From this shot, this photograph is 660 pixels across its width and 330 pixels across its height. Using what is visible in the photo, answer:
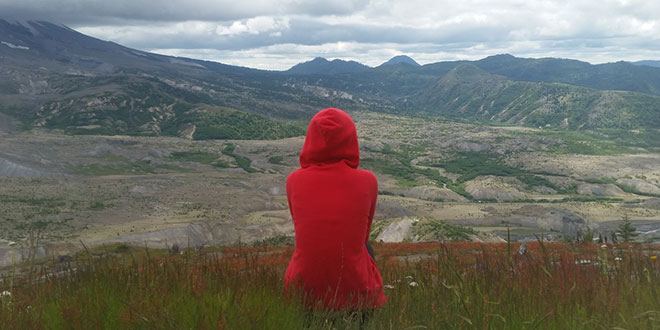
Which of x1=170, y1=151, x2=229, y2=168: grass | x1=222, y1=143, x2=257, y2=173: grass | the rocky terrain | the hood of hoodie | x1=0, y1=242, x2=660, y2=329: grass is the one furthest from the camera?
x1=170, y1=151, x2=229, y2=168: grass

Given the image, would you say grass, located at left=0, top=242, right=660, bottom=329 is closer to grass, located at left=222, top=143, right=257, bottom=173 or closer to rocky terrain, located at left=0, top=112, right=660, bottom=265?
rocky terrain, located at left=0, top=112, right=660, bottom=265

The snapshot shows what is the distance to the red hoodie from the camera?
12.9ft

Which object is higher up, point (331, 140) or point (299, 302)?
point (331, 140)

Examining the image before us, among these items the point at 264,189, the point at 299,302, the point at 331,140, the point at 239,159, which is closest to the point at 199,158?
the point at 239,159

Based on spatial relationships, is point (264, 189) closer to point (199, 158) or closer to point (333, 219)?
point (199, 158)

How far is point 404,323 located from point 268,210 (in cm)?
6984

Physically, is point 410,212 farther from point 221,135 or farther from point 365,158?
point 221,135

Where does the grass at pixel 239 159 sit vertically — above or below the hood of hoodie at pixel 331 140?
below

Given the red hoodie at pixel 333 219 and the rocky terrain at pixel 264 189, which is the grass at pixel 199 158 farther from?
the red hoodie at pixel 333 219

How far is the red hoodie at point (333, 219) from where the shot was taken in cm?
393

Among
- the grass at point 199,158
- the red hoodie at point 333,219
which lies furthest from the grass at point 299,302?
the grass at point 199,158

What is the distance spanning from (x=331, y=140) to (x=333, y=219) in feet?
2.09

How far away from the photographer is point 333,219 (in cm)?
404

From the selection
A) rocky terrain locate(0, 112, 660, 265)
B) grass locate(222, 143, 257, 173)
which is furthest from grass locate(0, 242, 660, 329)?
grass locate(222, 143, 257, 173)
